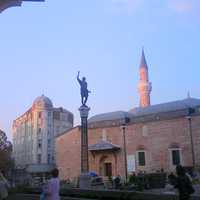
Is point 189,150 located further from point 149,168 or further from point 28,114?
point 28,114

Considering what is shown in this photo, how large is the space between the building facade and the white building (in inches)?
626

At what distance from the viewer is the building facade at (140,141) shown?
1670 inches

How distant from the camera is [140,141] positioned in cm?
4603

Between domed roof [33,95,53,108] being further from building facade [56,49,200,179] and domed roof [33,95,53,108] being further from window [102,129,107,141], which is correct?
window [102,129,107,141]

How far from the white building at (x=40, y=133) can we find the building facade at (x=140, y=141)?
15.9m

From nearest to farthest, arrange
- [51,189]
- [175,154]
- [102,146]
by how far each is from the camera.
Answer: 1. [51,189]
2. [175,154]
3. [102,146]

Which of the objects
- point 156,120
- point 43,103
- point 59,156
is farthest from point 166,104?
point 43,103

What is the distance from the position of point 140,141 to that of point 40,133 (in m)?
31.0

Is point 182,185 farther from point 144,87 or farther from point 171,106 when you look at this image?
point 144,87

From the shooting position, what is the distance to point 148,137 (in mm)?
45625

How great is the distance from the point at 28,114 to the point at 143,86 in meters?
24.8

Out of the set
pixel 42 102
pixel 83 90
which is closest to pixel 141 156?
pixel 83 90

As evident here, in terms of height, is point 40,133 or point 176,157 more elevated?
point 40,133

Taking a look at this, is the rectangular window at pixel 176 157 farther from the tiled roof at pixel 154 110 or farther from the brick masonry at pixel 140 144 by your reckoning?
the tiled roof at pixel 154 110
